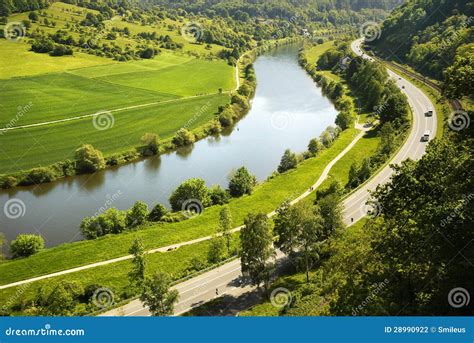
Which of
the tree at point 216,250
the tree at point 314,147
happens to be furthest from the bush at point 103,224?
the tree at point 314,147

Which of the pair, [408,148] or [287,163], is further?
[287,163]

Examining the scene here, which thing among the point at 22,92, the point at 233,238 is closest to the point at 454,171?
the point at 233,238

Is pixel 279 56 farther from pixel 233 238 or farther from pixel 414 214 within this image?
pixel 414 214

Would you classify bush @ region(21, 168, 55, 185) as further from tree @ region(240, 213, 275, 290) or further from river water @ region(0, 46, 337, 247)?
tree @ region(240, 213, 275, 290)

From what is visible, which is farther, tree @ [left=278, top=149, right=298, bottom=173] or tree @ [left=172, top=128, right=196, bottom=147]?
tree @ [left=172, top=128, right=196, bottom=147]

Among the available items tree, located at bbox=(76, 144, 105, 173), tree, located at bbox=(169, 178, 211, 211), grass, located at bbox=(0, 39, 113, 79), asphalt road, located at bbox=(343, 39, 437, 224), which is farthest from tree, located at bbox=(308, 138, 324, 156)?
grass, located at bbox=(0, 39, 113, 79)

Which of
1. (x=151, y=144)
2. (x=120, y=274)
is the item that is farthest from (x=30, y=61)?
(x=120, y=274)

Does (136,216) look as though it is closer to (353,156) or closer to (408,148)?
(353,156)
